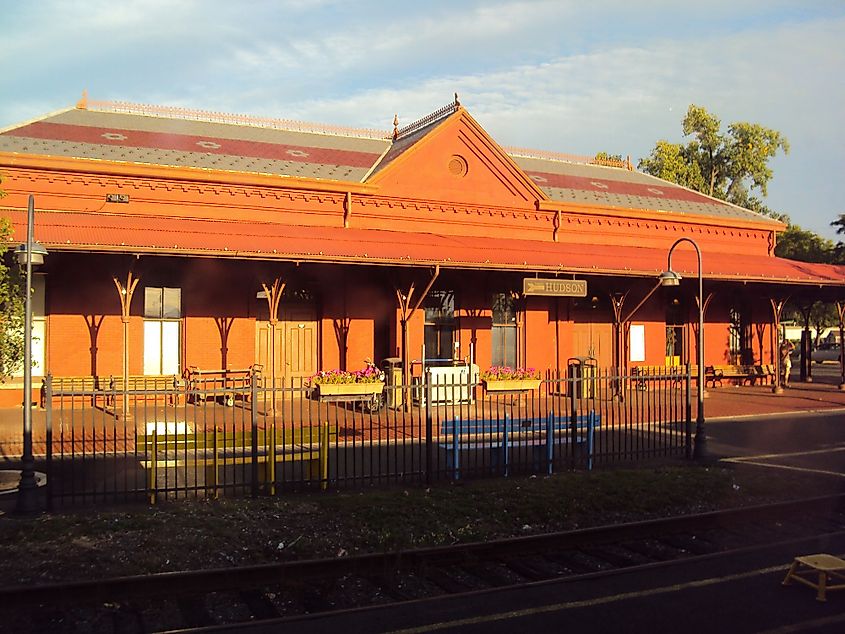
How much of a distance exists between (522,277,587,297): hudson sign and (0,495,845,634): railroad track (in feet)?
38.2

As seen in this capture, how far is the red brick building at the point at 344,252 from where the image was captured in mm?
18656

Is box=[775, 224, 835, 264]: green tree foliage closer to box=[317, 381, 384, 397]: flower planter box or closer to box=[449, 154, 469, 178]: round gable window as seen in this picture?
box=[449, 154, 469, 178]: round gable window

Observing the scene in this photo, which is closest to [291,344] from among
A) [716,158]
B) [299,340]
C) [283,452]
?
[299,340]

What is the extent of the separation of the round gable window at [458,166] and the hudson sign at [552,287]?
5.63m

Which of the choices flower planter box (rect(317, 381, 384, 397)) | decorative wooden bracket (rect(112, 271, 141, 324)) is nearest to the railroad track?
flower planter box (rect(317, 381, 384, 397))

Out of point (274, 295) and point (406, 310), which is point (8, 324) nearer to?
point (274, 295)

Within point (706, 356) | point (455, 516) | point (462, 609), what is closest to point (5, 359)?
point (455, 516)

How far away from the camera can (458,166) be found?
80.8 feet

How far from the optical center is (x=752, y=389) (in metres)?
26.7

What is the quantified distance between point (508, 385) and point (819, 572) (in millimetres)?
14568

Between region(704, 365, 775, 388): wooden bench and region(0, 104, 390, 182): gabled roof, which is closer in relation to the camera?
region(0, 104, 390, 182): gabled roof

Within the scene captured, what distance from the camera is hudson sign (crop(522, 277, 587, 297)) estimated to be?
2045 centimetres

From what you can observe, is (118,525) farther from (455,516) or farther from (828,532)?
(828,532)

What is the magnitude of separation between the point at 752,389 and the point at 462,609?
23495 mm
